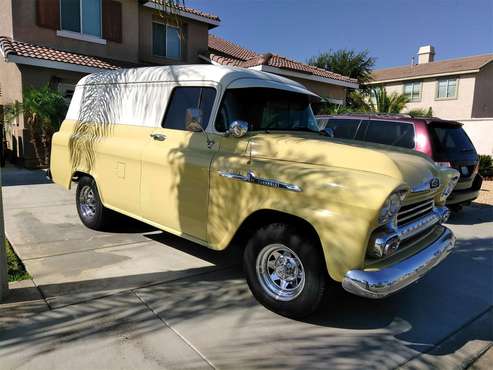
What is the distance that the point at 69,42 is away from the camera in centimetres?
1428

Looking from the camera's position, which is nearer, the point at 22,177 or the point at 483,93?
the point at 22,177

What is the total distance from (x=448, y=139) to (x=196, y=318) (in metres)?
6.06

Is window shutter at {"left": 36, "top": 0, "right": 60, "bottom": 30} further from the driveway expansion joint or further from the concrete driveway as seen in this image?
the driveway expansion joint

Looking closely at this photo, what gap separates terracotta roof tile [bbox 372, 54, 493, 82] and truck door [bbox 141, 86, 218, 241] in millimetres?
28556

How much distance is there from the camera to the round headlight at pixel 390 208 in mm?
3064

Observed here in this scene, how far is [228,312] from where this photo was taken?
375 cm

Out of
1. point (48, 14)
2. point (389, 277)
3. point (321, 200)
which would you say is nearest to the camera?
point (389, 277)

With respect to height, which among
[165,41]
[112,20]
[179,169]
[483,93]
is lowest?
[179,169]

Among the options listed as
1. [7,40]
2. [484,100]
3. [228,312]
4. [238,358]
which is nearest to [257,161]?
[228,312]

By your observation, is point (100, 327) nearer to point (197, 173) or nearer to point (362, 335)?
point (197, 173)

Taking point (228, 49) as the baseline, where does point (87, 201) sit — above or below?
below

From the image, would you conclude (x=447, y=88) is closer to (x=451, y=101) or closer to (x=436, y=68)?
(x=451, y=101)

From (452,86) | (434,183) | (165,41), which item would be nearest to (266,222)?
(434,183)

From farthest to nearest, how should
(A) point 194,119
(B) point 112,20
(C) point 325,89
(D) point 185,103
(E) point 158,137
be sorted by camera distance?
(C) point 325,89 → (B) point 112,20 → (E) point 158,137 → (D) point 185,103 → (A) point 194,119
